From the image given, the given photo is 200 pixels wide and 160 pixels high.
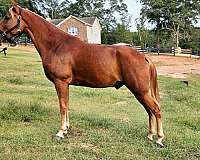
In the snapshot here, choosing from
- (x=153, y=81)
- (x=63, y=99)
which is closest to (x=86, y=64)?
(x=63, y=99)

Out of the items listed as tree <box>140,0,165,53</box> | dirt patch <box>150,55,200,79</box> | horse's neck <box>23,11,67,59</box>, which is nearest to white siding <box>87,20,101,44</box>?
tree <box>140,0,165,53</box>

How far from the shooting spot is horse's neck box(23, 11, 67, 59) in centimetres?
695

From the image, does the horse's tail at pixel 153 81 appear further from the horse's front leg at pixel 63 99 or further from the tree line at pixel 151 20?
the tree line at pixel 151 20

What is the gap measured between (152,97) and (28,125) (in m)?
2.62

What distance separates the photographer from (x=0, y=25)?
271 inches

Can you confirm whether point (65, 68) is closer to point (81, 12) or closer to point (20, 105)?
point (20, 105)

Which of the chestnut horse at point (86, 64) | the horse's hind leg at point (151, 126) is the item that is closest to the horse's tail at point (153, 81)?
the chestnut horse at point (86, 64)

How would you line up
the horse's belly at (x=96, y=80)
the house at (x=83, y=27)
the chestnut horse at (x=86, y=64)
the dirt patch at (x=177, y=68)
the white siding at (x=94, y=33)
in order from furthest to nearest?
the white siding at (x=94, y=33) < the house at (x=83, y=27) < the dirt patch at (x=177, y=68) < the horse's belly at (x=96, y=80) < the chestnut horse at (x=86, y=64)

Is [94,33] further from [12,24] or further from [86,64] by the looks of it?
[86,64]

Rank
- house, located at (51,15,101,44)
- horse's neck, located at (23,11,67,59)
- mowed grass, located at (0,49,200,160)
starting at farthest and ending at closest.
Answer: house, located at (51,15,101,44), horse's neck, located at (23,11,67,59), mowed grass, located at (0,49,200,160)

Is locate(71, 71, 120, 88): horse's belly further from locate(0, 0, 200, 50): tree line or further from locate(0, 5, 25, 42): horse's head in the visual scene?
locate(0, 0, 200, 50): tree line

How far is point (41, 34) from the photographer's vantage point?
700 centimetres

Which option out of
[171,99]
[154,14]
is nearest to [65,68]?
[171,99]

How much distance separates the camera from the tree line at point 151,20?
61.6m
